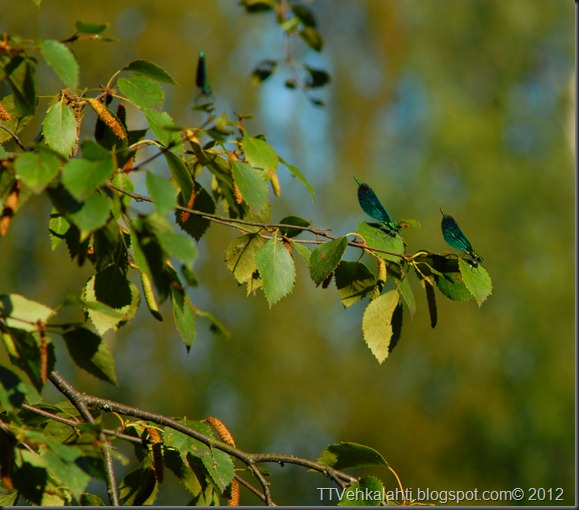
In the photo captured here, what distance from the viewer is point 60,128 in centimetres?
105

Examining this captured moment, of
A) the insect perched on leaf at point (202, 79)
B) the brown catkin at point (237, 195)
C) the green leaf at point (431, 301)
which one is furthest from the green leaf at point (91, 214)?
the insect perched on leaf at point (202, 79)

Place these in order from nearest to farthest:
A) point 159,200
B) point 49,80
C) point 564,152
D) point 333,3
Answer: point 159,200 → point 49,80 → point 564,152 → point 333,3

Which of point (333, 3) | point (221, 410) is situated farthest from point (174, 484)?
point (333, 3)

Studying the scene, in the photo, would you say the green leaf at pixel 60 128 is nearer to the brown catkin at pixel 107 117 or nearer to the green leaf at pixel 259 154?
the brown catkin at pixel 107 117

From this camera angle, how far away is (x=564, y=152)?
400 inches

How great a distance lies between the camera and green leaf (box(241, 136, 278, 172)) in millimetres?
1064

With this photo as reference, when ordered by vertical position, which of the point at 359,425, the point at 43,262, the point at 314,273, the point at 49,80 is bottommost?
the point at 359,425

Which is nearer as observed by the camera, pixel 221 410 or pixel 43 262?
pixel 43 262

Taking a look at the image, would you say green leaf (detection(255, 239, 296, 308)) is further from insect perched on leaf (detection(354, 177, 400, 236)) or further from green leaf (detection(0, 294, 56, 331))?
green leaf (detection(0, 294, 56, 331))

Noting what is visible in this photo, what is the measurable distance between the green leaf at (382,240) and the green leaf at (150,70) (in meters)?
0.33

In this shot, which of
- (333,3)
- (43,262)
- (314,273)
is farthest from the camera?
(333,3)

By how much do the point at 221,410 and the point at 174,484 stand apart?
2.81ft

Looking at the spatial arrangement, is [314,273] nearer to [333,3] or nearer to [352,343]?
[352,343]

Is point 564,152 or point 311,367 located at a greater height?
point 564,152
